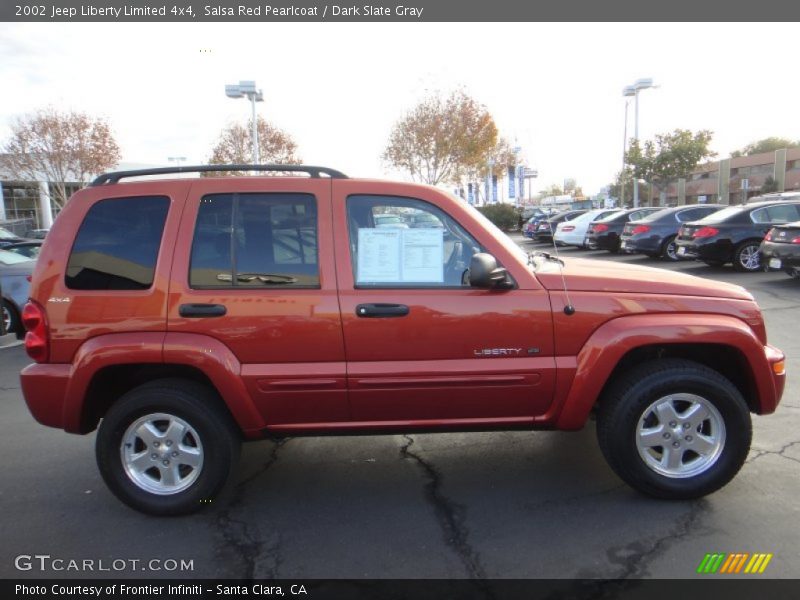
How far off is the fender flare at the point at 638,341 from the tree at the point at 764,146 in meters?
83.5

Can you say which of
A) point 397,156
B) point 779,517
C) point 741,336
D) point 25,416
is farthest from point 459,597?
point 397,156

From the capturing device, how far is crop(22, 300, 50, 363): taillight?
10.7ft

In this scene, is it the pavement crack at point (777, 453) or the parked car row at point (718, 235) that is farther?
the parked car row at point (718, 235)

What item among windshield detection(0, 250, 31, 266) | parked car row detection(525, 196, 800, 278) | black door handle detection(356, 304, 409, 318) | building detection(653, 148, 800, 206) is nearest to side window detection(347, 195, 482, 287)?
black door handle detection(356, 304, 409, 318)

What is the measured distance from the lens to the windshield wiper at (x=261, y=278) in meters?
3.28

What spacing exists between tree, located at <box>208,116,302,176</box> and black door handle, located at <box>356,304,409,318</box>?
36820 millimetres

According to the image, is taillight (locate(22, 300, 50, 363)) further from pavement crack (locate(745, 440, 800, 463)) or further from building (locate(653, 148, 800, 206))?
building (locate(653, 148, 800, 206))

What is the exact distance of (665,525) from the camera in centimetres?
314

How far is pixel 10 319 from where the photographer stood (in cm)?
896

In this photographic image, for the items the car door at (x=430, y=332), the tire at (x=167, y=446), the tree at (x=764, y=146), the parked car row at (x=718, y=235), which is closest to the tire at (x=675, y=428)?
the car door at (x=430, y=332)

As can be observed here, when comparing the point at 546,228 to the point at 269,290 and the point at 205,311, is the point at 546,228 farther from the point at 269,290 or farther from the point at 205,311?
the point at 205,311

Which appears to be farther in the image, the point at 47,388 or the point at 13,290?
the point at 13,290

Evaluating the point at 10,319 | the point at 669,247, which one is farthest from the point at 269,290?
the point at 669,247

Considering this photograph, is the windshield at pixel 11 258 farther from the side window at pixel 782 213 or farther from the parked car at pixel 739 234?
the side window at pixel 782 213
